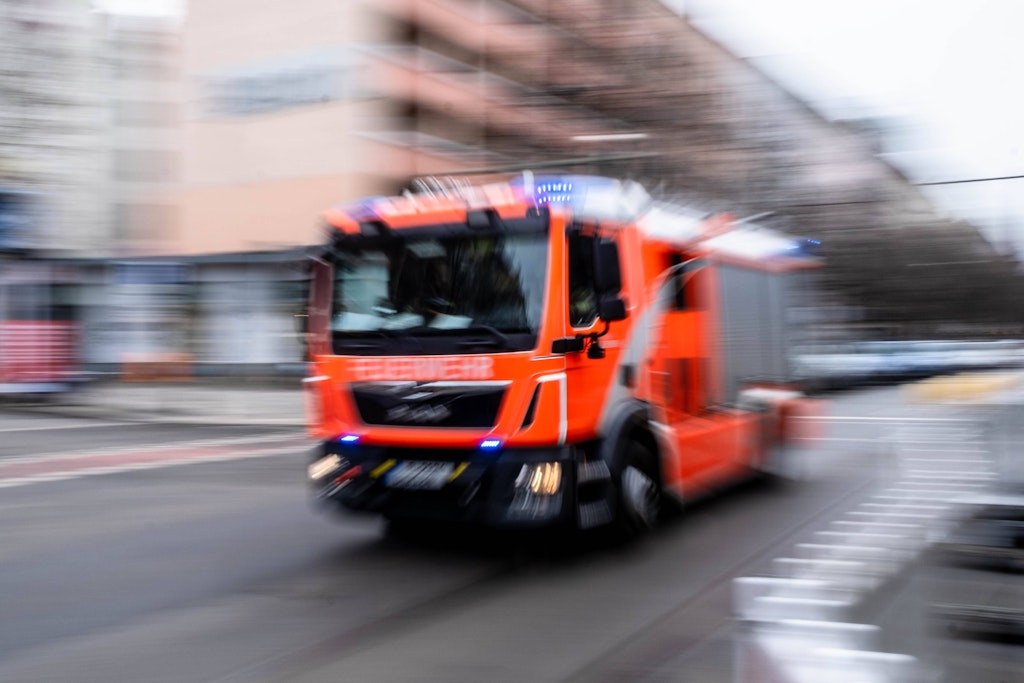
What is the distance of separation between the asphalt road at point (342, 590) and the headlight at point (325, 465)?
0.57 metres

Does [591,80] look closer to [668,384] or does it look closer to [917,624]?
[668,384]

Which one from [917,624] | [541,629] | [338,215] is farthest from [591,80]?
[917,624]

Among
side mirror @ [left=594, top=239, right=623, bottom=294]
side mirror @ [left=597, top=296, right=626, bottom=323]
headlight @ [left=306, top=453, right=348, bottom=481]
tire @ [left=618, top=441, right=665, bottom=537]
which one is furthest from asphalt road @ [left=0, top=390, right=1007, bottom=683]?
side mirror @ [left=594, top=239, right=623, bottom=294]

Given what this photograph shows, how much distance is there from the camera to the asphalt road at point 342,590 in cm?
451

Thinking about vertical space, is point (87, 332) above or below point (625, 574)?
above

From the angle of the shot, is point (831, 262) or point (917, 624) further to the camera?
point (831, 262)

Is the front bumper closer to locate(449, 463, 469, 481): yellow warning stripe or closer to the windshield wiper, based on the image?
locate(449, 463, 469, 481): yellow warning stripe

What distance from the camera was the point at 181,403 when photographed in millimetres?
21625

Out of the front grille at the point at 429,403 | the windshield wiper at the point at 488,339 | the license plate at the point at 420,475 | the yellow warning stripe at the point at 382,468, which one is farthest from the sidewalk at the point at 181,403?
the windshield wiper at the point at 488,339

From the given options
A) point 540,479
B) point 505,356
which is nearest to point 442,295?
point 505,356

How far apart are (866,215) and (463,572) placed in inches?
188

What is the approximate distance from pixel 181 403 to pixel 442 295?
16.6 meters

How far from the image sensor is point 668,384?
744cm

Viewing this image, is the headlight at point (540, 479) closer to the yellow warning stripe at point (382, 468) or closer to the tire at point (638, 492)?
the tire at point (638, 492)
